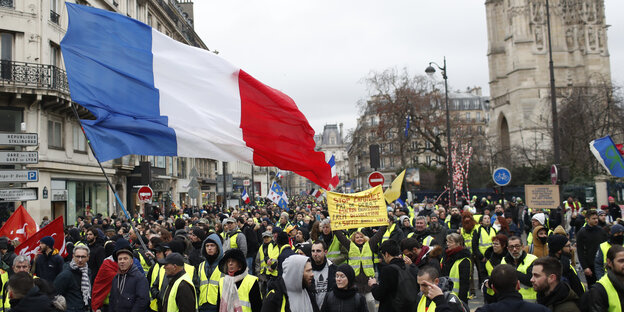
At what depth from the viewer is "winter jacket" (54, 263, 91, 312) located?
6812 millimetres

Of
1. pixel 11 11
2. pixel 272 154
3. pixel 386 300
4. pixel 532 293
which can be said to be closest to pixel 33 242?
pixel 272 154

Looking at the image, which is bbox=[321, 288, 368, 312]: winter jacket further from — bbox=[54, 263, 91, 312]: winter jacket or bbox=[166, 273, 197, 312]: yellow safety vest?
bbox=[54, 263, 91, 312]: winter jacket

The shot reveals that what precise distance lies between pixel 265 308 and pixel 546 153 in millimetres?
43704

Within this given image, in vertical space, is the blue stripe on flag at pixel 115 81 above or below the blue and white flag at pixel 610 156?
A: above

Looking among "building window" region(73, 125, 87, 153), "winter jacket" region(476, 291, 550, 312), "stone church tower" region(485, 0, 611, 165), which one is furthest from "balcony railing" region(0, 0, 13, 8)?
"stone church tower" region(485, 0, 611, 165)

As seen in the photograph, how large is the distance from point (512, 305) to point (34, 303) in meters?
4.08

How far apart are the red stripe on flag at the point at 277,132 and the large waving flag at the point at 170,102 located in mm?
14

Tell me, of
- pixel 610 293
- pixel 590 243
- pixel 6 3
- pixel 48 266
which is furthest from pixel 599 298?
pixel 6 3

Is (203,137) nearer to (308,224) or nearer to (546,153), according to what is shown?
(308,224)

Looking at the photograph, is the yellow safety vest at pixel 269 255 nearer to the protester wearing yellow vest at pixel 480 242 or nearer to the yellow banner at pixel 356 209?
the yellow banner at pixel 356 209

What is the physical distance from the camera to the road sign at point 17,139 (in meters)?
9.42

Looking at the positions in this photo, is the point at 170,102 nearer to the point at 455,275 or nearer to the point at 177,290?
the point at 177,290

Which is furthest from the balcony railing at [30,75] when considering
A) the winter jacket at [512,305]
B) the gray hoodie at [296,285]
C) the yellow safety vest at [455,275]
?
the winter jacket at [512,305]

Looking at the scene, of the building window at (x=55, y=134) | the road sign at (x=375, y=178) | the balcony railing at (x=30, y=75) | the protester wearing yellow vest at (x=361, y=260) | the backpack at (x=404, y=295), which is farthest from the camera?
the building window at (x=55, y=134)
